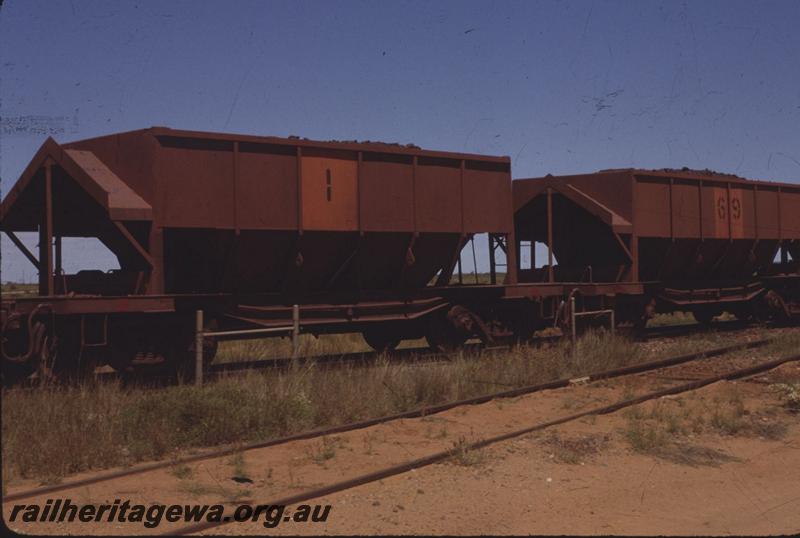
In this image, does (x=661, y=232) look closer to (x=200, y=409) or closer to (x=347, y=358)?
(x=347, y=358)

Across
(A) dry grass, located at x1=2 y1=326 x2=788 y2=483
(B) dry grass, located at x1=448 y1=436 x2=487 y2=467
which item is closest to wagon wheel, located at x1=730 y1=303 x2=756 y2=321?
(A) dry grass, located at x1=2 y1=326 x2=788 y2=483

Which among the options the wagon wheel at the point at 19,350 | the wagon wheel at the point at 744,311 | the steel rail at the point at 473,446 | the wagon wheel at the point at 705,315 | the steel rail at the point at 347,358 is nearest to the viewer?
the steel rail at the point at 473,446

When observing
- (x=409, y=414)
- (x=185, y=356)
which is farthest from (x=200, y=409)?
(x=185, y=356)

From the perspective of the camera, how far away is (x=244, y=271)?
45.0 ft

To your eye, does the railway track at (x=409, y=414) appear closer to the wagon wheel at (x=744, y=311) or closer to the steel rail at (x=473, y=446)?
the steel rail at (x=473, y=446)

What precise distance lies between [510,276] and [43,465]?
11.7m

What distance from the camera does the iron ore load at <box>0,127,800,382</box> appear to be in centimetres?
1212

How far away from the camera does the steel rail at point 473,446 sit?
643 centimetres

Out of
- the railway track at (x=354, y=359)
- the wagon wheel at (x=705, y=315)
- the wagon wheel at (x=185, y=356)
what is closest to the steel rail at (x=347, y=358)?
the railway track at (x=354, y=359)

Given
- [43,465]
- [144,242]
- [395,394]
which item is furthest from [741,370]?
→ [43,465]

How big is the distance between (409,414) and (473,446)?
178 cm

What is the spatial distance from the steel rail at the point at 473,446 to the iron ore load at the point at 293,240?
190 inches

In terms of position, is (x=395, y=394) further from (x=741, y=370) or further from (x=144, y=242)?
(x=741, y=370)

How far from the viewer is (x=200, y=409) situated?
29.3 ft
